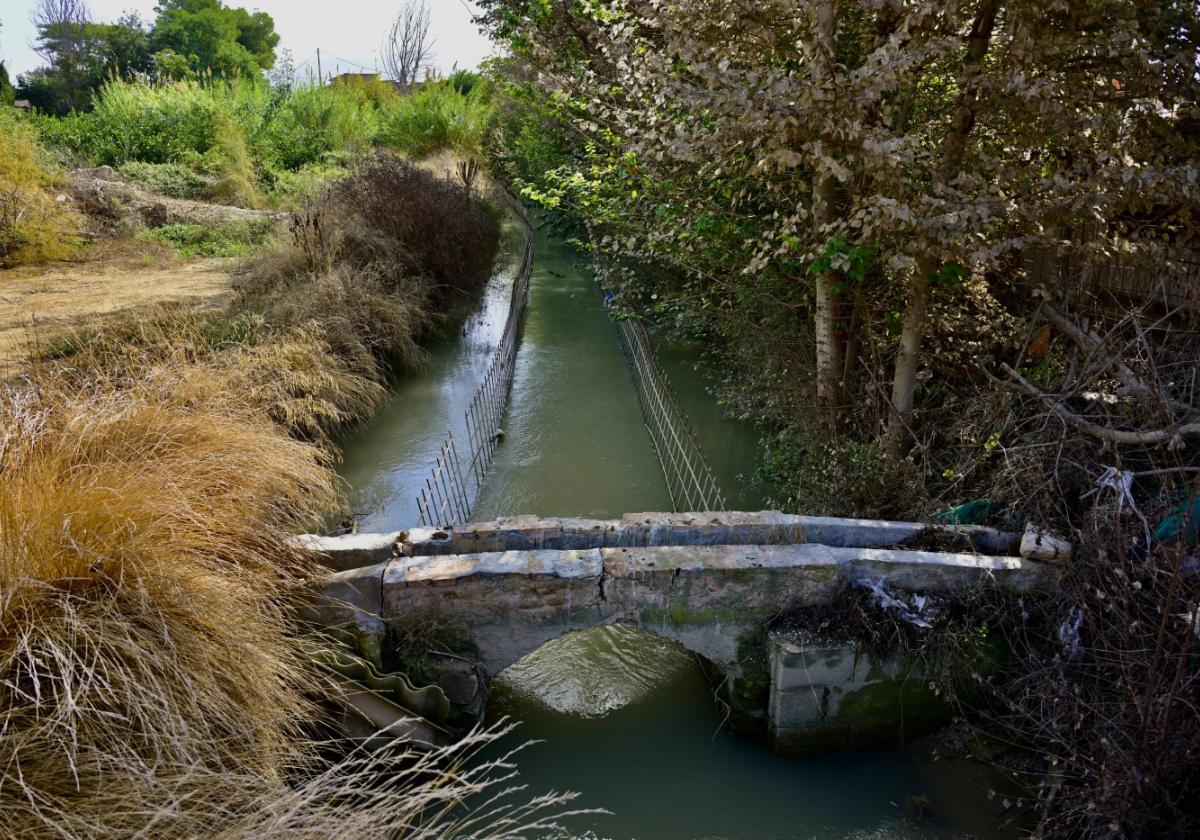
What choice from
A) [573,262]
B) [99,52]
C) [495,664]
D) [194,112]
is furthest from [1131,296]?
[99,52]

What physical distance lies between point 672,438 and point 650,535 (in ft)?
10.4

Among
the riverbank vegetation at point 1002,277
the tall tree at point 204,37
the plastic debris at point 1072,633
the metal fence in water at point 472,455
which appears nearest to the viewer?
the riverbank vegetation at point 1002,277

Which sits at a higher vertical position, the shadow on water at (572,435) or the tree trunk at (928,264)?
the tree trunk at (928,264)

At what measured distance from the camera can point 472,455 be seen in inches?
280

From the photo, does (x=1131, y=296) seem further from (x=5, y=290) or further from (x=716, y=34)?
(x=5, y=290)

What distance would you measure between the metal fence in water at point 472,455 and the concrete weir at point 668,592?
3.28 ft

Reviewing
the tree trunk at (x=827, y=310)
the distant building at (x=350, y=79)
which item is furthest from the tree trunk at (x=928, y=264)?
the distant building at (x=350, y=79)

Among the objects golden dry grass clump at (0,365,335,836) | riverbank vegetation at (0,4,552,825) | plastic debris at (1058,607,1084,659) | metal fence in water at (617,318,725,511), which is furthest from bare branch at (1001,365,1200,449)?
golden dry grass clump at (0,365,335,836)

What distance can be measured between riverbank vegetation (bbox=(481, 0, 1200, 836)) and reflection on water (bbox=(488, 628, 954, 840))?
805 millimetres

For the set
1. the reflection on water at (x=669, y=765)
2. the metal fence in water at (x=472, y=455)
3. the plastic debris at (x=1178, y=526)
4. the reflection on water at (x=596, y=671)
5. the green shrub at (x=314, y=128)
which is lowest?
the reflection on water at (x=669, y=765)

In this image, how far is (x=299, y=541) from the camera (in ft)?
12.1

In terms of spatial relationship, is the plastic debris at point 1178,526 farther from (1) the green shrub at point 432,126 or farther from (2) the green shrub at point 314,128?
(1) the green shrub at point 432,126

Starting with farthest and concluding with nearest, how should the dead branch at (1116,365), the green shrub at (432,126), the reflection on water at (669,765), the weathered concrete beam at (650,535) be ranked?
1. the green shrub at (432,126)
2. the weathered concrete beam at (650,535)
3. the dead branch at (1116,365)
4. the reflection on water at (669,765)

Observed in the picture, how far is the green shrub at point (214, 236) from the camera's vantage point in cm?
1283
